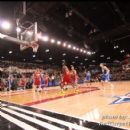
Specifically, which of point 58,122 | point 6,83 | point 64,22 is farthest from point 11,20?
point 6,83

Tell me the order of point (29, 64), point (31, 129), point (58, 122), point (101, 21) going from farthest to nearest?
point (29, 64) → point (101, 21) → point (58, 122) → point (31, 129)

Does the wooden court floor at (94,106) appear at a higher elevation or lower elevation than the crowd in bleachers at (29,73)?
lower

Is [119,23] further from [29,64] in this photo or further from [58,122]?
[29,64]

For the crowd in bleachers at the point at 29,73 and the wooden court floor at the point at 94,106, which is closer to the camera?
the wooden court floor at the point at 94,106

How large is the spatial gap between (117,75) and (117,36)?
19.5 meters

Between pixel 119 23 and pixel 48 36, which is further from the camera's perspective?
pixel 48 36

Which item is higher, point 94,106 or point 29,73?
point 29,73

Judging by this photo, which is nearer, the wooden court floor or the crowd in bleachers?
the wooden court floor

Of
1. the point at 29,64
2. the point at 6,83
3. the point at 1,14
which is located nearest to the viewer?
the point at 1,14

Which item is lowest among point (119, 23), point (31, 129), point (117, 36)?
point (31, 129)

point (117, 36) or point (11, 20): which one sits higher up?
point (11, 20)

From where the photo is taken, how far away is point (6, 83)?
67.3ft

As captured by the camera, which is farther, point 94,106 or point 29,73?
point 29,73

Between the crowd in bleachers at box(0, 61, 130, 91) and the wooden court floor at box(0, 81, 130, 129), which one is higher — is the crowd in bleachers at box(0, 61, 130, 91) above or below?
above
